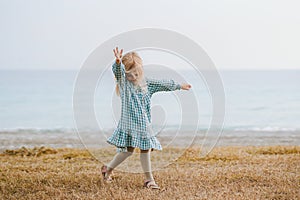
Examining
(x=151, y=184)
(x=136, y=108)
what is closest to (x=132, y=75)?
(x=136, y=108)

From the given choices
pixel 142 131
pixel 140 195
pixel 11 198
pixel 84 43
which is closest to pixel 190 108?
pixel 142 131

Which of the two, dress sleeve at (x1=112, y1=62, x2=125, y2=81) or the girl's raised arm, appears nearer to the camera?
the girl's raised arm

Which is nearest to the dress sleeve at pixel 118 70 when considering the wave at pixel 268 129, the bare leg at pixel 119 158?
the bare leg at pixel 119 158

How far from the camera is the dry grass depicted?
14.5 ft

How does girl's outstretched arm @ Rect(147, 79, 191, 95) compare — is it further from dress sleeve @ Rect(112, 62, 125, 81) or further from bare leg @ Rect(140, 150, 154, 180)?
bare leg @ Rect(140, 150, 154, 180)

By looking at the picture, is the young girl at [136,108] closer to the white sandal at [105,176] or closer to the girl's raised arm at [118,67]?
the girl's raised arm at [118,67]

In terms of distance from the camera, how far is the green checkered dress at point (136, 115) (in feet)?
15.3

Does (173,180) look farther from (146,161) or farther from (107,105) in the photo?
(107,105)

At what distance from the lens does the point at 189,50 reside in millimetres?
4652

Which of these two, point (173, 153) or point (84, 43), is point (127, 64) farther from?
point (84, 43)

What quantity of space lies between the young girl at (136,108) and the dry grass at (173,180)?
0.34 meters

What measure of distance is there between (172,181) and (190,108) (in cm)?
75

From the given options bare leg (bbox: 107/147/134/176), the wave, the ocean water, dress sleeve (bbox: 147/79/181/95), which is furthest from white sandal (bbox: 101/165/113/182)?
the wave

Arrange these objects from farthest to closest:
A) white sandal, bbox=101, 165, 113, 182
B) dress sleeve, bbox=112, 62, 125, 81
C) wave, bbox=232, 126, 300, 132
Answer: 1. wave, bbox=232, 126, 300, 132
2. white sandal, bbox=101, 165, 113, 182
3. dress sleeve, bbox=112, 62, 125, 81
